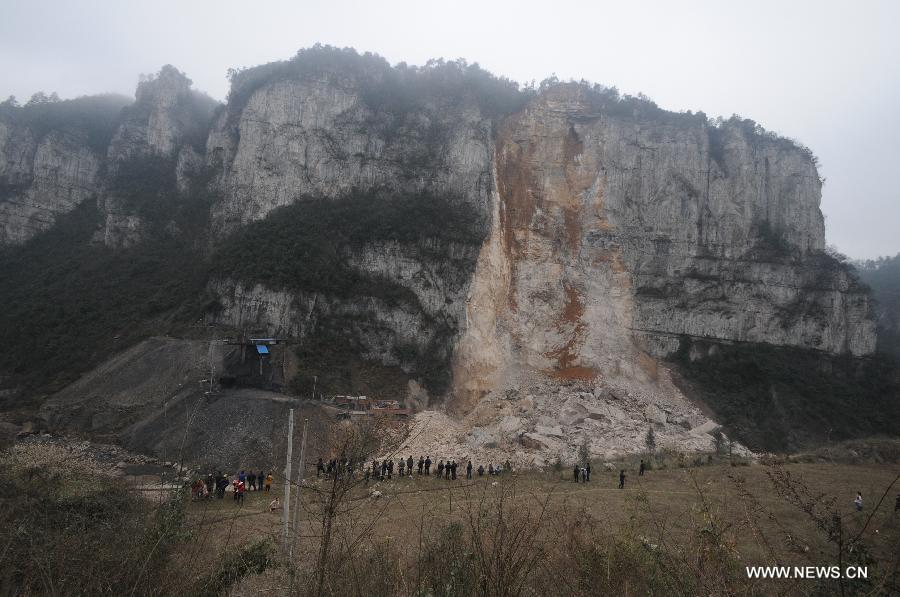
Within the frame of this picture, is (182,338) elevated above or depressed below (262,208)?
below

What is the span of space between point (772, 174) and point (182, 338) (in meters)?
52.8

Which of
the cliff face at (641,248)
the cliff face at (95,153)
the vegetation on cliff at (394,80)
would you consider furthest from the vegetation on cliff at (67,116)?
the cliff face at (641,248)

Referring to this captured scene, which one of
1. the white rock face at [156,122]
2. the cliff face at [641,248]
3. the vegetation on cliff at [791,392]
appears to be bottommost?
the vegetation on cliff at [791,392]

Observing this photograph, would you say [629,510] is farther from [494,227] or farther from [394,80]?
[394,80]

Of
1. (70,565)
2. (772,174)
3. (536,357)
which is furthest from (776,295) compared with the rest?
Result: (70,565)

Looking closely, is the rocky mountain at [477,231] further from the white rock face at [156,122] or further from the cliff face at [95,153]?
the white rock face at [156,122]

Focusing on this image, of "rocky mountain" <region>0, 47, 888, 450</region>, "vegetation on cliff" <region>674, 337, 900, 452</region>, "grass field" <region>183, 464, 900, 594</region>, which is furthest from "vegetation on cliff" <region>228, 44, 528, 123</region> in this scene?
"grass field" <region>183, 464, 900, 594</region>

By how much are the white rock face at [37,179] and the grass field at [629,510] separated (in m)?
52.8

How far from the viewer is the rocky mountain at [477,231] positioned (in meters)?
38.8

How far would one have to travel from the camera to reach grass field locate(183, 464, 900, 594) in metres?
7.29

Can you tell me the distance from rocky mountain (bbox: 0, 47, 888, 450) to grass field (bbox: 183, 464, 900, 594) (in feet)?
52.5

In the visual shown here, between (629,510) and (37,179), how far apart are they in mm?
68964

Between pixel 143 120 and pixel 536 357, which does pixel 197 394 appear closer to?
pixel 536 357

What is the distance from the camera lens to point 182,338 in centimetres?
3541
